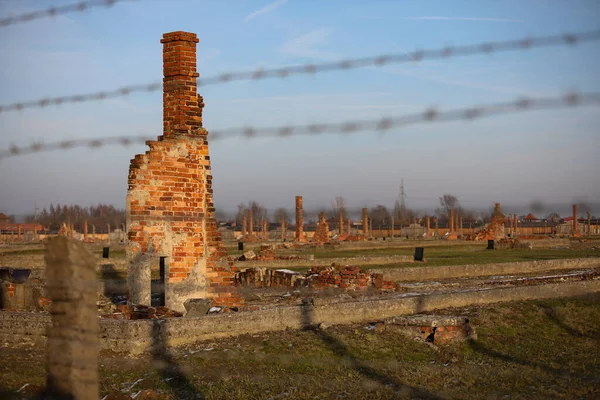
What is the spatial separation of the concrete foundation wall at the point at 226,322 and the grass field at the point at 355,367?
9.2 inches

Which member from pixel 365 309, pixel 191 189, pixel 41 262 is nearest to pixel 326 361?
pixel 365 309

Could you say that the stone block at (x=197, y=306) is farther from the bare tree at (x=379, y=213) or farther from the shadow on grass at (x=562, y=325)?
the bare tree at (x=379, y=213)

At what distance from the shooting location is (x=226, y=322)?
31.9ft

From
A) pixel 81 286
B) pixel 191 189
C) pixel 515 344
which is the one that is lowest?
pixel 515 344

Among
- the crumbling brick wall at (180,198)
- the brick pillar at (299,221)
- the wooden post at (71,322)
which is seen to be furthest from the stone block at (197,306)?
the brick pillar at (299,221)

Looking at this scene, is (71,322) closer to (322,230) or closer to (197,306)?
(197,306)

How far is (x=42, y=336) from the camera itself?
30.3 feet

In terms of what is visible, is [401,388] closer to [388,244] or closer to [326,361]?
Answer: [326,361]

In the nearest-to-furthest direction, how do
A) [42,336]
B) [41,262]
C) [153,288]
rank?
[42,336] → [153,288] → [41,262]

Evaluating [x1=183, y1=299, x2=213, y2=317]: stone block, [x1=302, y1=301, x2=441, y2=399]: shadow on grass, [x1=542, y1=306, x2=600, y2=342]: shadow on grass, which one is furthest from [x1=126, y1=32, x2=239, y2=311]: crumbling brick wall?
[x1=542, y1=306, x2=600, y2=342]: shadow on grass

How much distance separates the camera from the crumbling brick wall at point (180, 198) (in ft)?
37.4

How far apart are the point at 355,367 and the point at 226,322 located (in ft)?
7.20

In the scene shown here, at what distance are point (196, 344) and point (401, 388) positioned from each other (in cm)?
317

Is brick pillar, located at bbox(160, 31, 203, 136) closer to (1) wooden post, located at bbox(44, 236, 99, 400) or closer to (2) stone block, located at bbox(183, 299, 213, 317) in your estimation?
(2) stone block, located at bbox(183, 299, 213, 317)
